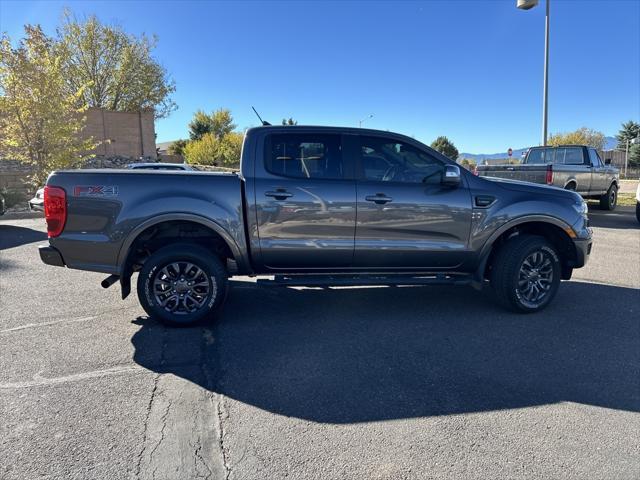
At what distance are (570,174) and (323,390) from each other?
39.2 ft

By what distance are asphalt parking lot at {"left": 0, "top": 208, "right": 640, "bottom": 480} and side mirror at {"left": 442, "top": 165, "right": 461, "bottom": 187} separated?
1487 mm

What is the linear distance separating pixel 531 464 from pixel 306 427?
1353 mm

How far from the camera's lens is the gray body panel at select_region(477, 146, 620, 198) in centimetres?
1129

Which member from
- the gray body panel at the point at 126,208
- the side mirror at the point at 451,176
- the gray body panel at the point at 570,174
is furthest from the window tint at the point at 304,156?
the gray body panel at the point at 570,174

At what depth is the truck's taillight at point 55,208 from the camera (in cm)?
409

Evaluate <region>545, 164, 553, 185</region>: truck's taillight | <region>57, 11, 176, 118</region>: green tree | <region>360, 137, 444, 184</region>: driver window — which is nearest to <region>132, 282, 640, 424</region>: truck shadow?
<region>360, 137, 444, 184</region>: driver window

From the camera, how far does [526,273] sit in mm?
4840

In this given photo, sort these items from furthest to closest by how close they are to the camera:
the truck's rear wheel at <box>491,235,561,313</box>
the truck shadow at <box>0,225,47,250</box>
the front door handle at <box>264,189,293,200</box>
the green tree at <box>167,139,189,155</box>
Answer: the green tree at <box>167,139,189,155</box>
the truck shadow at <box>0,225,47,250</box>
the truck's rear wheel at <box>491,235,561,313</box>
the front door handle at <box>264,189,293,200</box>

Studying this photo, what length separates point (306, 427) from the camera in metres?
2.80

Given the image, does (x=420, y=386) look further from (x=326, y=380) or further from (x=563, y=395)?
(x=563, y=395)

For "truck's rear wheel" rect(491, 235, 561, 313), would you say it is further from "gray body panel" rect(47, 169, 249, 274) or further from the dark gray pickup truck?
"gray body panel" rect(47, 169, 249, 274)

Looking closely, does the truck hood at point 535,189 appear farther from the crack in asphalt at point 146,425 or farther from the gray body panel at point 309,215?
the crack in asphalt at point 146,425

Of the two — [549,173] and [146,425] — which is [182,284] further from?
[549,173]

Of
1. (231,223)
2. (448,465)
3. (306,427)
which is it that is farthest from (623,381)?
(231,223)
